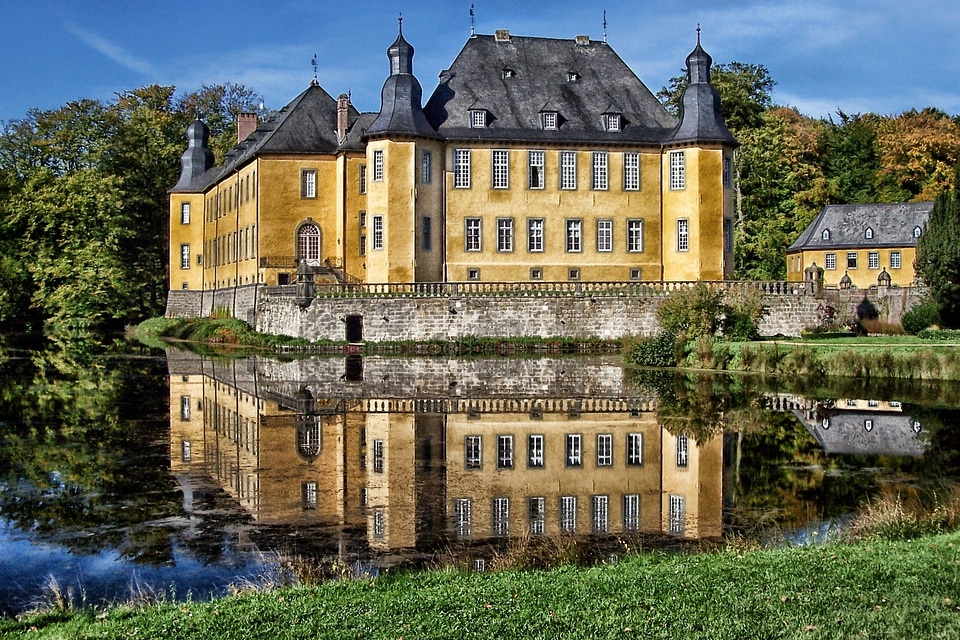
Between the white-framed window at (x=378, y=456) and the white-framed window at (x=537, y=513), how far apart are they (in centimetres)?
298

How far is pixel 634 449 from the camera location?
16.4 m

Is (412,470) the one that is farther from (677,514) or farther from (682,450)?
(682,450)

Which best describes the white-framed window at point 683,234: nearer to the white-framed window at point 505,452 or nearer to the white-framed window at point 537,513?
the white-framed window at point 505,452

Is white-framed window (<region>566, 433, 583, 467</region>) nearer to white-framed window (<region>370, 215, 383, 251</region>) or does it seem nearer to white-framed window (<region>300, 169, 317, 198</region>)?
white-framed window (<region>370, 215, 383, 251</region>)

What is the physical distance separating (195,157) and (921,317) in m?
44.2

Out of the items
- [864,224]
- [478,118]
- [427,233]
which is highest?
[478,118]

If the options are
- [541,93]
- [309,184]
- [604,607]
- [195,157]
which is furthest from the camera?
[195,157]

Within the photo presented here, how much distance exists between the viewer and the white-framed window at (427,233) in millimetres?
43906

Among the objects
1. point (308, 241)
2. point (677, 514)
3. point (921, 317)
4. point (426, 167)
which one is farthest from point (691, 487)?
point (308, 241)

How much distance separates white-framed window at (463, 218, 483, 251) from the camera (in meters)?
44.9

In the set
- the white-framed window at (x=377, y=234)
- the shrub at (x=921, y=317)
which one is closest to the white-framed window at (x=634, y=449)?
the shrub at (x=921, y=317)

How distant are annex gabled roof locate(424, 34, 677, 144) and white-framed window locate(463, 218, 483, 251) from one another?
368 cm

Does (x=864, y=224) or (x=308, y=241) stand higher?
(x=864, y=224)

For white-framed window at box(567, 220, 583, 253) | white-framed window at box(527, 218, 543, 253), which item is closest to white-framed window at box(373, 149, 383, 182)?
white-framed window at box(527, 218, 543, 253)
